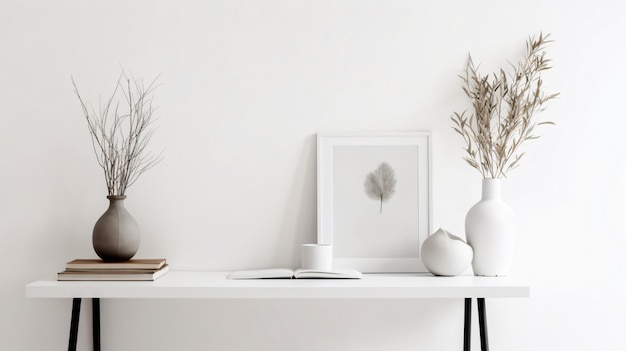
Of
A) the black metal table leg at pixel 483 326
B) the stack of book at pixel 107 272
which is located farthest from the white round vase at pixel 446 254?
the stack of book at pixel 107 272

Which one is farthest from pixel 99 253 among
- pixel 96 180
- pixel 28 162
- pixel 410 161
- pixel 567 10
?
pixel 567 10

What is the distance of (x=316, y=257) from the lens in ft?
5.40

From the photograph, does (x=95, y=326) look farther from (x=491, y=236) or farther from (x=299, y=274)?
(x=491, y=236)

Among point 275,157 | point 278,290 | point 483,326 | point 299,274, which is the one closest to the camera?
point 278,290

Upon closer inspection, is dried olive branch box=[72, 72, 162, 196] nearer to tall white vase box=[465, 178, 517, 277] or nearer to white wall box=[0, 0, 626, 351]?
white wall box=[0, 0, 626, 351]

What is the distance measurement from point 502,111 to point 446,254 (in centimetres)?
48

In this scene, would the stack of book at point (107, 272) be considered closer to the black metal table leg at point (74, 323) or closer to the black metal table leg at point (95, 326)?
the black metal table leg at point (74, 323)

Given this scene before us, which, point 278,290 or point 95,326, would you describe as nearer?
point 278,290

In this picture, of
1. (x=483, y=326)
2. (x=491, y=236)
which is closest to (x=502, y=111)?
(x=491, y=236)

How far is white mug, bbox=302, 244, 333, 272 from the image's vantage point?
5.40ft

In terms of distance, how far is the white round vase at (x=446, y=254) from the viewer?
162 centimetres

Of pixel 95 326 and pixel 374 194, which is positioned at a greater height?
pixel 374 194

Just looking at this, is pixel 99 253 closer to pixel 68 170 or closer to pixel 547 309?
pixel 68 170

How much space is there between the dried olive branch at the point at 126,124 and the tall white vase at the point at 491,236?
0.90m
